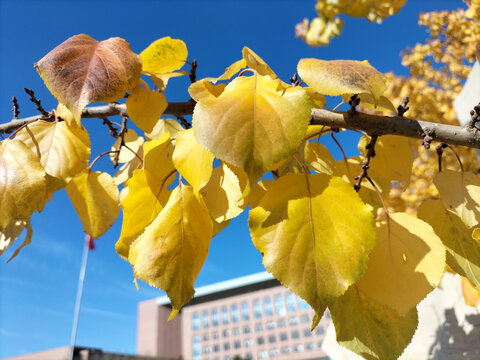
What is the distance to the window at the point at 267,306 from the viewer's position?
48.6 feet

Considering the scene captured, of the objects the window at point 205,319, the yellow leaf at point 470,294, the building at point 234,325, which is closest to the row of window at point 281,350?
the building at point 234,325

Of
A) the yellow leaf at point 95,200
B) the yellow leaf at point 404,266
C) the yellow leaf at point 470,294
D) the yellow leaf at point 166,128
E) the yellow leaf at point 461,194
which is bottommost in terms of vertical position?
the yellow leaf at point 404,266

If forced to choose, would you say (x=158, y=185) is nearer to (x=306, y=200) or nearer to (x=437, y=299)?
(x=306, y=200)

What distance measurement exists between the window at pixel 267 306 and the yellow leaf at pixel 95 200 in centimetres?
1567

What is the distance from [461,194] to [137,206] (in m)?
0.16

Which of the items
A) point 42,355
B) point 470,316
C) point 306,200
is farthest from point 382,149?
point 42,355

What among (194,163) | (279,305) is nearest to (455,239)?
(194,163)

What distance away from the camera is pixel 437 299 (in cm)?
45

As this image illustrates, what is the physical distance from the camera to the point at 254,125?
0.11 m

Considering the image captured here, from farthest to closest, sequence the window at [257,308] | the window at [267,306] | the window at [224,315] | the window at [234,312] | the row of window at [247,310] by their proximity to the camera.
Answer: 1. the window at [224,315]
2. the window at [234,312]
3. the window at [257,308]
4. the window at [267,306]
5. the row of window at [247,310]

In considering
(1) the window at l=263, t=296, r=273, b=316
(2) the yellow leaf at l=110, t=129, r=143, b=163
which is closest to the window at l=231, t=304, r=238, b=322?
(1) the window at l=263, t=296, r=273, b=316

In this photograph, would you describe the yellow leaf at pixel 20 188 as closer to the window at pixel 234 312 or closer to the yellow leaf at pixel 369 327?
the yellow leaf at pixel 369 327

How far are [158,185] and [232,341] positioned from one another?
55.3 feet

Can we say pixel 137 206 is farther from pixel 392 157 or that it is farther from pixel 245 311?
pixel 245 311
